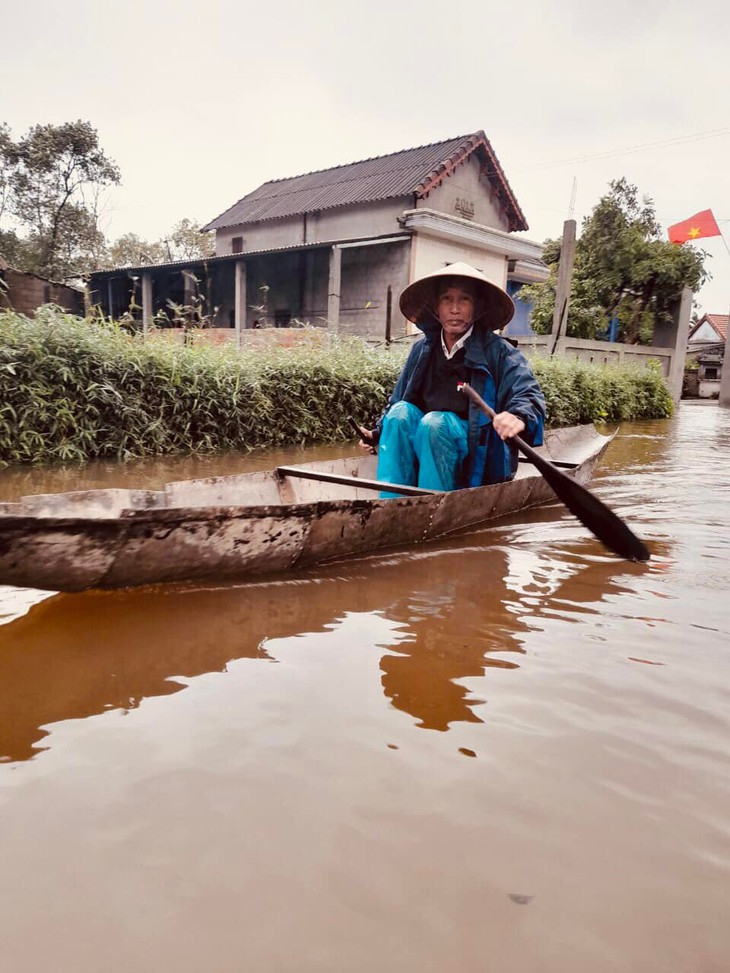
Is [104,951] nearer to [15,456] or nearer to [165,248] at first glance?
[15,456]

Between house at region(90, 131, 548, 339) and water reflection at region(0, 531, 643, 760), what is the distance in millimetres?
10153

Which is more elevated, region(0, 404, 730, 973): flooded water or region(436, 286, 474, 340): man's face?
region(436, 286, 474, 340): man's face

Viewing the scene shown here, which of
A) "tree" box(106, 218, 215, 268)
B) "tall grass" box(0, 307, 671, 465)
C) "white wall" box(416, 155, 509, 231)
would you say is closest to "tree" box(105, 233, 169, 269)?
"tree" box(106, 218, 215, 268)

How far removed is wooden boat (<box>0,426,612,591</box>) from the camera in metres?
1.95

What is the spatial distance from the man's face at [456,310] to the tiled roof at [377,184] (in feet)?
37.1

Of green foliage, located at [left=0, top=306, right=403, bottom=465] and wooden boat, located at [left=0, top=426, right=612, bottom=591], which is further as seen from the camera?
green foliage, located at [left=0, top=306, right=403, bottom=465]

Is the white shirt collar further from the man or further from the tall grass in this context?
the tall grass

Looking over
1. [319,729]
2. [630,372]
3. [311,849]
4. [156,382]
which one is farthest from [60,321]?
[630,372]

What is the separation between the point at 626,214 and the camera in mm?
16141

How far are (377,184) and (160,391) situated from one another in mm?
11261

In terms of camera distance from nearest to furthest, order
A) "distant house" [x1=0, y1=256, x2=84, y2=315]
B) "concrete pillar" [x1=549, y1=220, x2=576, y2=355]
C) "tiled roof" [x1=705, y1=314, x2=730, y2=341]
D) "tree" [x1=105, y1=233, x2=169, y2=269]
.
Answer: "concrete pillar" [x1=549, y1=220, x2=576, y2=355] → "distant house" [x1=0, y1=256, x2=84, y2=315] → "tree" [x1=105, y1=233, x2=169, y2=269] → "tiled roof" [x1=705, y1=314, x2=730, y2=341]

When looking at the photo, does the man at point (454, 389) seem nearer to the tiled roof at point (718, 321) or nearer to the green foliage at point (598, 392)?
the green foliage at point (598, 392)

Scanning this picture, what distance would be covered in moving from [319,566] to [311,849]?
1720 mm

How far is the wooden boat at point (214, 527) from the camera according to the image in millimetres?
1945
